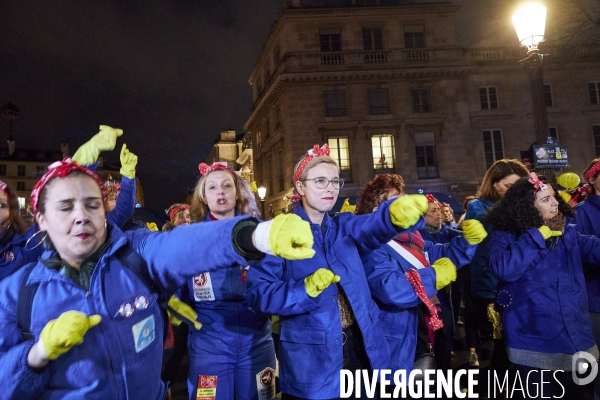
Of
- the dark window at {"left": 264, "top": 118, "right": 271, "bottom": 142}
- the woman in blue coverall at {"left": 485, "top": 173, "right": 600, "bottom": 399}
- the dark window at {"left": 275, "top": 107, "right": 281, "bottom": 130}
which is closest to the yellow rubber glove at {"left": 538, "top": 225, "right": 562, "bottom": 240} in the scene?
the woman in blue coverall at {"left": 485, "top": 173, "right": 600, "bottom": 399}

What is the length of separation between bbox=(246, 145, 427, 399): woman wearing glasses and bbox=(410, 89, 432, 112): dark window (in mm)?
24517

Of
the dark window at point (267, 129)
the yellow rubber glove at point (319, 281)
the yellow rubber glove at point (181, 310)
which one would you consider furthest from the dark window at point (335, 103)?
the yellow rubber glove at point (319, 281)

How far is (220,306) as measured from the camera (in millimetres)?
3131

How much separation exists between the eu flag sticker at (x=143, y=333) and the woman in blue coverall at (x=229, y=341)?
1.25 m

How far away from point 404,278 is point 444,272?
0.34 m

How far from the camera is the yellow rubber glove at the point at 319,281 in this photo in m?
2.35

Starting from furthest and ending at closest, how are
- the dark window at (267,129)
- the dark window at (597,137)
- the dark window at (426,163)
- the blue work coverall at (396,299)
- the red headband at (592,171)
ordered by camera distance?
the dark window at (267,129)
the dark window at (597,137)
the dark window at (426,163)
the red headband at (592,171)
the blue work coverall at (396,299)

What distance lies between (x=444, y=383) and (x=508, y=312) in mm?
1440

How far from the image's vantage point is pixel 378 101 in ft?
84.1

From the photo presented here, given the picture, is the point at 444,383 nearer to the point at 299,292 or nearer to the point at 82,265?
the point at 299,292

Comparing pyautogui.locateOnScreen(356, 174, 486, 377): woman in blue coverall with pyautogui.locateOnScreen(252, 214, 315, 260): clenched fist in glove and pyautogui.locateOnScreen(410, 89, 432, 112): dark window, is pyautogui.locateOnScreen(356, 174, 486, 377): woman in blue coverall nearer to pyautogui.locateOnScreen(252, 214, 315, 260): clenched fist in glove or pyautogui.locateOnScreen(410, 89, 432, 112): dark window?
pyautogui.locateOnScreen(252, 214, 315, 260): clenched fist in glove

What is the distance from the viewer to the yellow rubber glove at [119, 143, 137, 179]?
4020mm

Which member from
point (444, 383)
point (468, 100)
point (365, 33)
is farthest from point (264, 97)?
point (444, 383)

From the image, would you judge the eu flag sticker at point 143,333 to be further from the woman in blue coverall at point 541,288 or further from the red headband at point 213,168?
the woman in blue coverall at point 541,288
